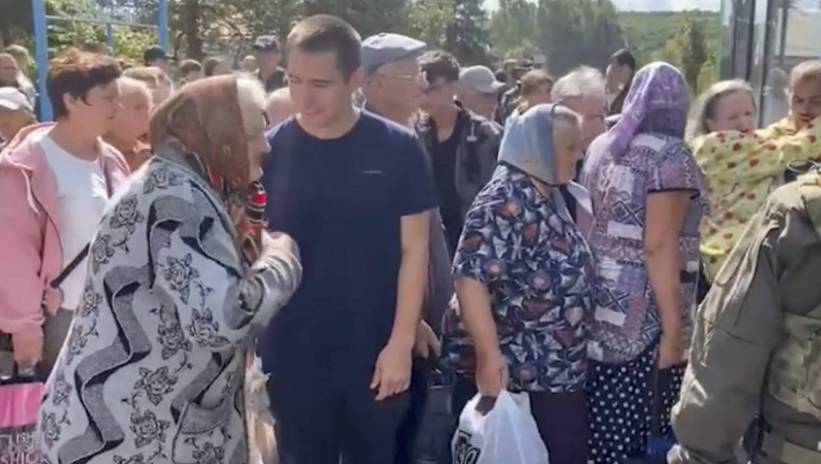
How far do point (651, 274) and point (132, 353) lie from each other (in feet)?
6.55

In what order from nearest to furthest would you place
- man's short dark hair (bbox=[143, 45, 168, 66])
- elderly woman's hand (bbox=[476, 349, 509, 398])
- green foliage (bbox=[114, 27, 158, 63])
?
elderly woman's hand (bbox=[476, 349, 509, 398]) < man's short dark hair (bbox=[143, 45, 168, 66]) < green foliage (bbox=[114, 27, 158, 63])

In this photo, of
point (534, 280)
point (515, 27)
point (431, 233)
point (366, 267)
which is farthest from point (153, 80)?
point (515, 27)

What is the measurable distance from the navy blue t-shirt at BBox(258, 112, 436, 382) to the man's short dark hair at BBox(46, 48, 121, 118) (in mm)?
1085

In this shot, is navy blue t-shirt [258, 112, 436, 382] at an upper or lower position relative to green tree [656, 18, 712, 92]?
upper

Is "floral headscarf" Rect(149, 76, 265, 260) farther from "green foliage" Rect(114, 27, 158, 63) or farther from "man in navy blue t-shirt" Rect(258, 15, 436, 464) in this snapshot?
"green foliage" Rect(114, 27, 158, 63)

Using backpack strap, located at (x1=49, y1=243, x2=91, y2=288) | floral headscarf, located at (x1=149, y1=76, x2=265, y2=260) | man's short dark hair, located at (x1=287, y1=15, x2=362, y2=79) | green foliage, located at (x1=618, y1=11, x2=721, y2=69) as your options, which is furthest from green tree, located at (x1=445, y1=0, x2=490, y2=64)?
floral headscarf, located at (x1=149, y1=76, x2=265, y2=260)

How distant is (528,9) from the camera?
98.4ft

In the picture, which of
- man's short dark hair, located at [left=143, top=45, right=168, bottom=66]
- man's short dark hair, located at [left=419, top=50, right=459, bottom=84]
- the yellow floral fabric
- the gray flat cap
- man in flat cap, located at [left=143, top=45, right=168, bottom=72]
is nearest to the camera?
the gray flat cap

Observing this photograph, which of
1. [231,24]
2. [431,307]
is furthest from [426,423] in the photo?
[231,24]

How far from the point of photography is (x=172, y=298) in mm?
2391

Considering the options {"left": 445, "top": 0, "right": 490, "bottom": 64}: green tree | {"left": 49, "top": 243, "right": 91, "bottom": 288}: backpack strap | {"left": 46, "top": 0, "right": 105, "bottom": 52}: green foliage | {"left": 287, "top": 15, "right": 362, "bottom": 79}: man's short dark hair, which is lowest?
{"left": 445, "top": 0, "right": 490, "bottom": 64}: green tree

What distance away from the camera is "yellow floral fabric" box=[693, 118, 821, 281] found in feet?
14.1

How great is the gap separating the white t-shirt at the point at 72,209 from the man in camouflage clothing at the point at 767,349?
2260mm

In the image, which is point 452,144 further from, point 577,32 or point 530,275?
point 577,32
